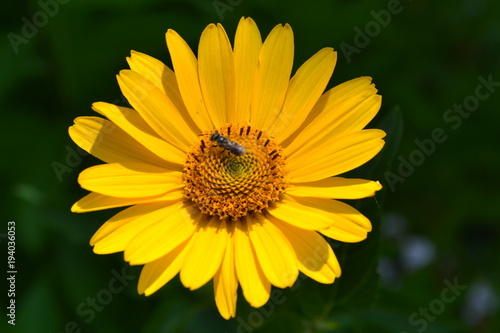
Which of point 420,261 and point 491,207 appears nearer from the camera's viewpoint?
point 491,207

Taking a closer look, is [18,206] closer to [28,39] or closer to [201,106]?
[28,39]

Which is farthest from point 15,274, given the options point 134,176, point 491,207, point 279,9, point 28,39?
point 491,207

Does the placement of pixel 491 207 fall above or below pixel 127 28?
below

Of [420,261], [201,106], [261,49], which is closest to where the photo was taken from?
[261,49]

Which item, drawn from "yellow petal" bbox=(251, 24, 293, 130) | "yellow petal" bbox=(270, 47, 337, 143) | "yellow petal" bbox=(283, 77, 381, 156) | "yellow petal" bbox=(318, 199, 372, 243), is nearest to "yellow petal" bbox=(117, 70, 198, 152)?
"yellow petal" bbox=(251, 24, 293, 130)
